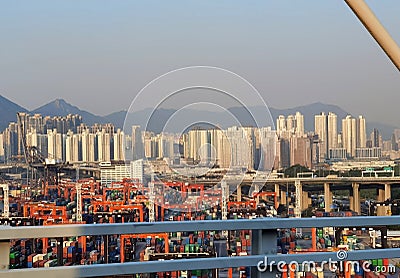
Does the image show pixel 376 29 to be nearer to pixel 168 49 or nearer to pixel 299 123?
pixel 299 123

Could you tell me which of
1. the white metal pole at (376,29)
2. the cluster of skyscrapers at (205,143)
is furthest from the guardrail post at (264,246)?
the cluster of skyscrapers at (205,143)

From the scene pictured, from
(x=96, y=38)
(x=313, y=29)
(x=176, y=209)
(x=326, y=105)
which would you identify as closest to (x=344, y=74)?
(x=313, y=29)

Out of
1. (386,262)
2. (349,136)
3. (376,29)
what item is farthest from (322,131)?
(376,29)

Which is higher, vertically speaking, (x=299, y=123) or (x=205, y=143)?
(x=299, y=123)

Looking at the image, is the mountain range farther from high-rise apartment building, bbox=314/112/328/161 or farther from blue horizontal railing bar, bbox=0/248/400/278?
blue horizontal railing bar, bbox=0/248/400/278

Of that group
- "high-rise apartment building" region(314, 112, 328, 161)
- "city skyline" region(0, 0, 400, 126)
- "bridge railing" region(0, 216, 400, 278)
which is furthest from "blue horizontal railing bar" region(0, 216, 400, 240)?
"city skyline" region(0, 0, 400, 126)

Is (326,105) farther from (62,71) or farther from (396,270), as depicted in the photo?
(396,270)
